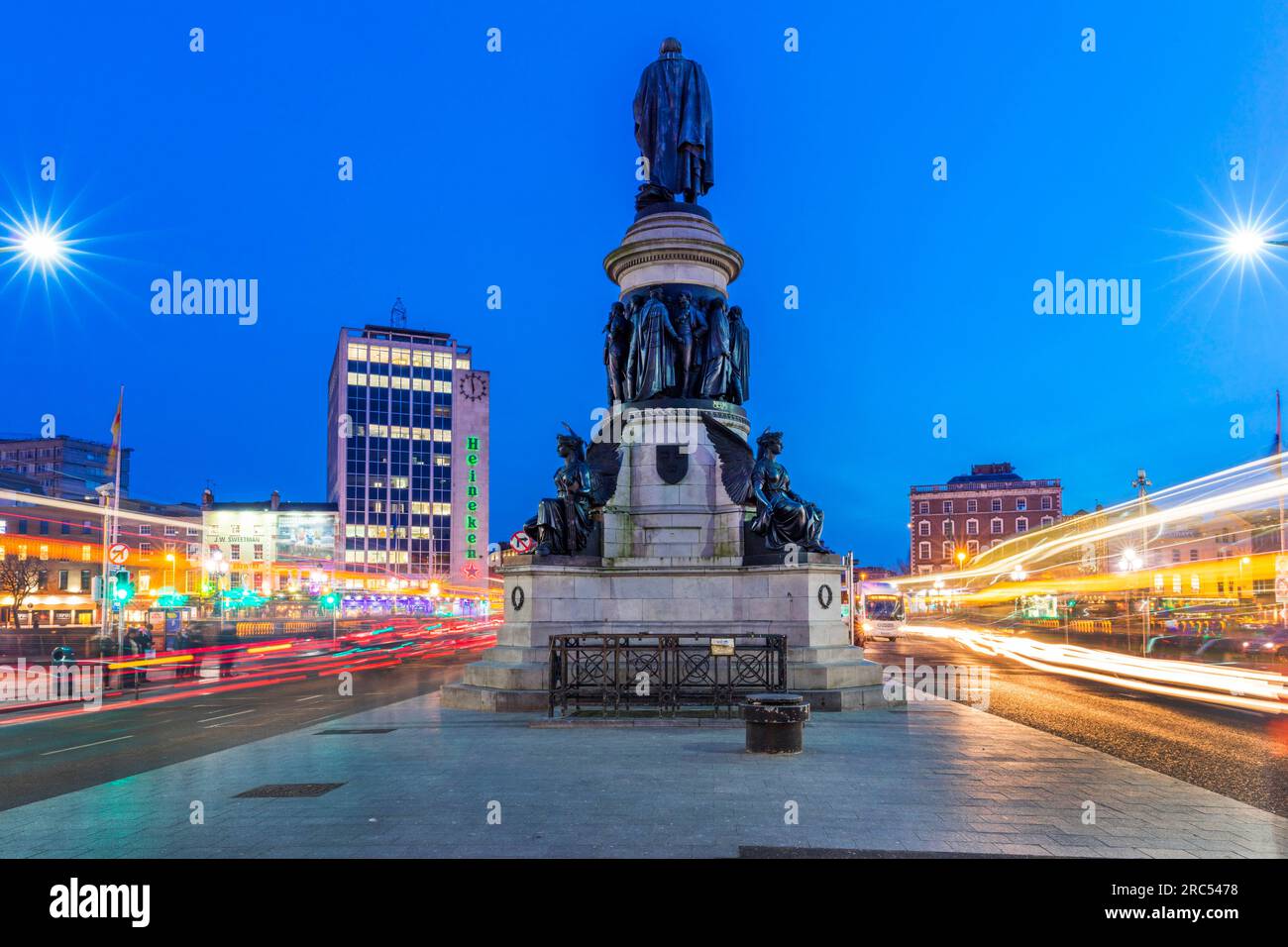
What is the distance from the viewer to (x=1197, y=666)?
92.7 feet

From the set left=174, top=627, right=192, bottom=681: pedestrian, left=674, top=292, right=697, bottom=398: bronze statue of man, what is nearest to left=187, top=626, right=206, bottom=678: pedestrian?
left=174, top=627, right=192, bottom=681: pedestrian

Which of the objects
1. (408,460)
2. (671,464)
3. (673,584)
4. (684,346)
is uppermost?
(408,460)

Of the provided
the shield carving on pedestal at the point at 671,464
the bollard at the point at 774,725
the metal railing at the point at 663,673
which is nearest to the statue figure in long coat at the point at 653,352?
the shield carving on pedestal at the point at 671,464

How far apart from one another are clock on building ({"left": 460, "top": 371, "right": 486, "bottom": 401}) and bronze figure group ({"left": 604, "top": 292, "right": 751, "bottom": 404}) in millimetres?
110646

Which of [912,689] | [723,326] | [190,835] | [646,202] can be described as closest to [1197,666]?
[912,689]

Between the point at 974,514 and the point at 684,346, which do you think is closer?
the point at 684,346

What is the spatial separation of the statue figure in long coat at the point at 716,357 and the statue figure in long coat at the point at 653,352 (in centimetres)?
A: 84

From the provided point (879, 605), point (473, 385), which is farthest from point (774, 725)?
point (473, 385)

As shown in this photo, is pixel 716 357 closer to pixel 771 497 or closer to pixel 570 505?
pixel 771 497

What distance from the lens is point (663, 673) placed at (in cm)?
1612

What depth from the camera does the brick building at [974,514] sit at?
12850 cm

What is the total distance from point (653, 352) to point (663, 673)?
8736 mm
